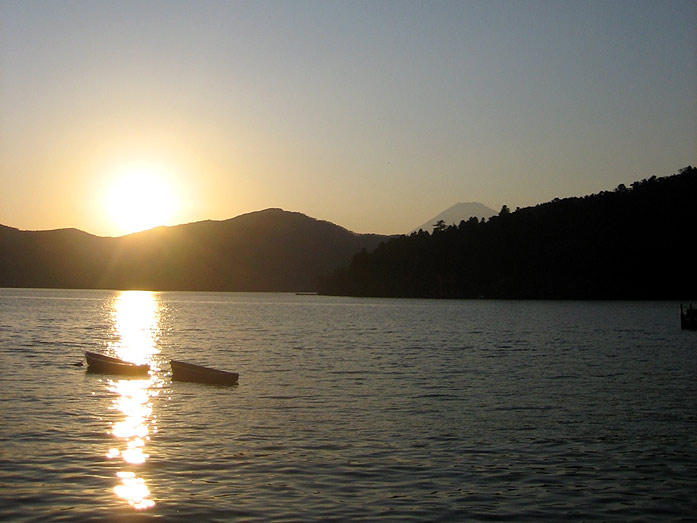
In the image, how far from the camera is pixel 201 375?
3812 centimetres

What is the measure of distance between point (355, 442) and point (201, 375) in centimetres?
1669

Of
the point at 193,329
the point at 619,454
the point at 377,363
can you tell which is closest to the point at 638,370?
the point at 377,363

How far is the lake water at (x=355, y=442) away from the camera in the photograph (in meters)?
16.8

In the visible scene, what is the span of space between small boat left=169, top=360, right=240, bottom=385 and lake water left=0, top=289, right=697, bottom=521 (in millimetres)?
726

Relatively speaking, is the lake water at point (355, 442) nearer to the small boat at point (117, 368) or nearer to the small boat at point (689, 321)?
the small boat at point (117, 368)

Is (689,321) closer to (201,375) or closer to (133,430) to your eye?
(201,375)

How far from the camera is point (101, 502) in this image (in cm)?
1659

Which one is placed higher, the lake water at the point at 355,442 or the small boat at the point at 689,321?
the small boat at the point at 689,321

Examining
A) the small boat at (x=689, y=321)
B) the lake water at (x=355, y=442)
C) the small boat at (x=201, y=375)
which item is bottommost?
the lake water at (x=355, y=442)

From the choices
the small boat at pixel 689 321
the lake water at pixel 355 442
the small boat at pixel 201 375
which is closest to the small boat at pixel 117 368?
the lake water at pixel 355 442

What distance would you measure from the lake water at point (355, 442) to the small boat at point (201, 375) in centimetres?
73

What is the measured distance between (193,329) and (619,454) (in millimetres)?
74637

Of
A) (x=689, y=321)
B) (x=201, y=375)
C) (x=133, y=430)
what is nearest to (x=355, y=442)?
(x=133, y=430)

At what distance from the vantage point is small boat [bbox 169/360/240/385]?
37500mm
